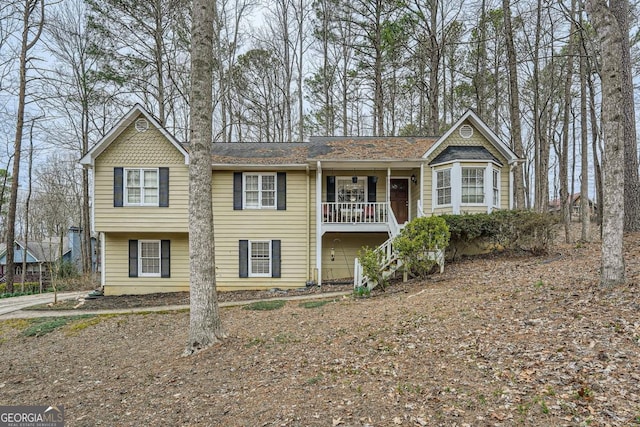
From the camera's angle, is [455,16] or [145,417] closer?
[145,417]

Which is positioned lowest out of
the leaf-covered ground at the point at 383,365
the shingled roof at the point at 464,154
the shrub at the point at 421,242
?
the leaf-covered ground at the point at 383,365

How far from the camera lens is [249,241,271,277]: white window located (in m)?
13.3

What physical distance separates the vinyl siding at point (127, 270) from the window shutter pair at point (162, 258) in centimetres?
12

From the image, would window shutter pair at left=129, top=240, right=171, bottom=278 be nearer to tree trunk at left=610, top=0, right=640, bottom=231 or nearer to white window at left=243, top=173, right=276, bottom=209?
white window at left=243, top=173, right=276, bottom=209

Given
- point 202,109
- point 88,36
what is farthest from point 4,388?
point 88,36

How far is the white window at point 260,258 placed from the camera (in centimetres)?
1334

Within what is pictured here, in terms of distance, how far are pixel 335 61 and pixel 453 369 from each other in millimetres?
21342

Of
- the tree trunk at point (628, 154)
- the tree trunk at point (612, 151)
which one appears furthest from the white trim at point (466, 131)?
the tree trunk at point (612, 151)

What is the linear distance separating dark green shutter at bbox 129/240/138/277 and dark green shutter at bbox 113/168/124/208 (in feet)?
5.08

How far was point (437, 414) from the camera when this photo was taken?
11.4 feet

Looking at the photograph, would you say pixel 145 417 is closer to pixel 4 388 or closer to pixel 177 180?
pixel 4 388

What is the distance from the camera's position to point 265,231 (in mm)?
13328

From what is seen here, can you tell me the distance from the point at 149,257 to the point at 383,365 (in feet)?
37.2

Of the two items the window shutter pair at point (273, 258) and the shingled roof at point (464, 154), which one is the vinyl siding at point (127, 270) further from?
the shingled roof at point (464, 154)
